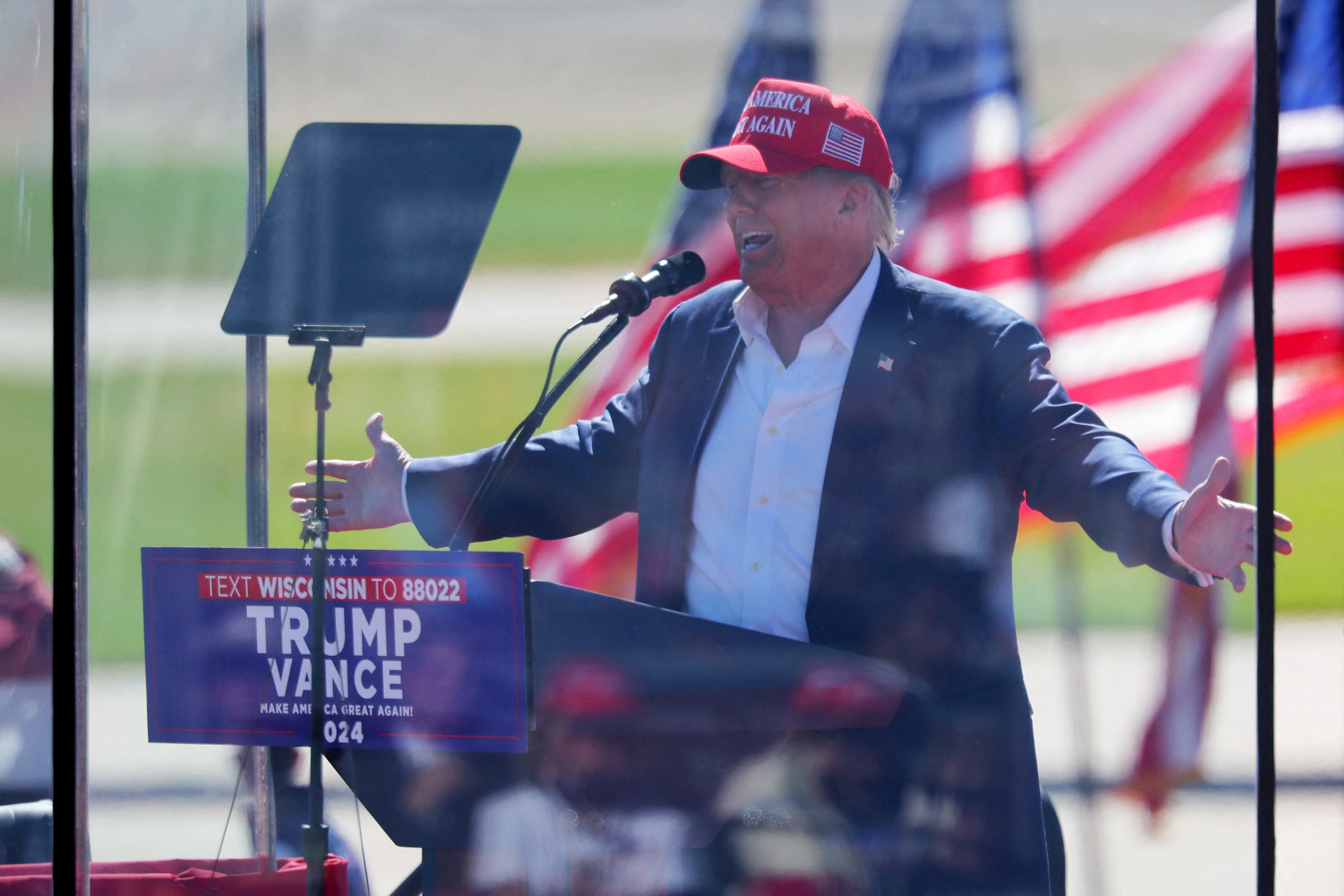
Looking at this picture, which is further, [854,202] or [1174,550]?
[854,202]

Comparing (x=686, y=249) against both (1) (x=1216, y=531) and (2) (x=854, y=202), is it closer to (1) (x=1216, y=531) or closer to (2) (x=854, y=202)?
(2) (x=854, y=202)

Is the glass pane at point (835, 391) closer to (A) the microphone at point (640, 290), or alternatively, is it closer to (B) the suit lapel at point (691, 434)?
(B) the suit lapel at point (691, 434)

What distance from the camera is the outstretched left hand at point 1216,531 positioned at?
1592 millimetres

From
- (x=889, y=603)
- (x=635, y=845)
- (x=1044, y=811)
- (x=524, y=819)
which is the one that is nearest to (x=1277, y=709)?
(x=1044, y=811)

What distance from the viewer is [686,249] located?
1815 millimetres

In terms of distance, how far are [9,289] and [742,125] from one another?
1197 mm

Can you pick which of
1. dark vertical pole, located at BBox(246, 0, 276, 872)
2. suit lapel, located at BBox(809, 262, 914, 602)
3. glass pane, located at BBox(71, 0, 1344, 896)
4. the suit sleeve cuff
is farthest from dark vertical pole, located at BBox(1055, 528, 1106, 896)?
dark vertical pole, located at BBox(246, 0, 276, 872)

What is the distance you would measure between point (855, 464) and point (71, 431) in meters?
1.18

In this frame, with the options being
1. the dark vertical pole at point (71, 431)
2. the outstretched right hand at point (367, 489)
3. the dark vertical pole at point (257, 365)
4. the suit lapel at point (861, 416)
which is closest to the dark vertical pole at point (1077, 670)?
the suit lapel at point (861, 416)

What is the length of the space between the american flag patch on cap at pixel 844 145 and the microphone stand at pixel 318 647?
0.77 meters

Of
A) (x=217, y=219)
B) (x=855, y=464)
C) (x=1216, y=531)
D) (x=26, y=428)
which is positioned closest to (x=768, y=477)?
(x=855, y=464)

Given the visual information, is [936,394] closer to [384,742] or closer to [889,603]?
[889,603]

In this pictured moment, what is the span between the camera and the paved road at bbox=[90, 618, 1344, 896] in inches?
68.5

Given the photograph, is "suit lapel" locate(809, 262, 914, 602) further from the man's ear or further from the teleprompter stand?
the teleprompter stand
